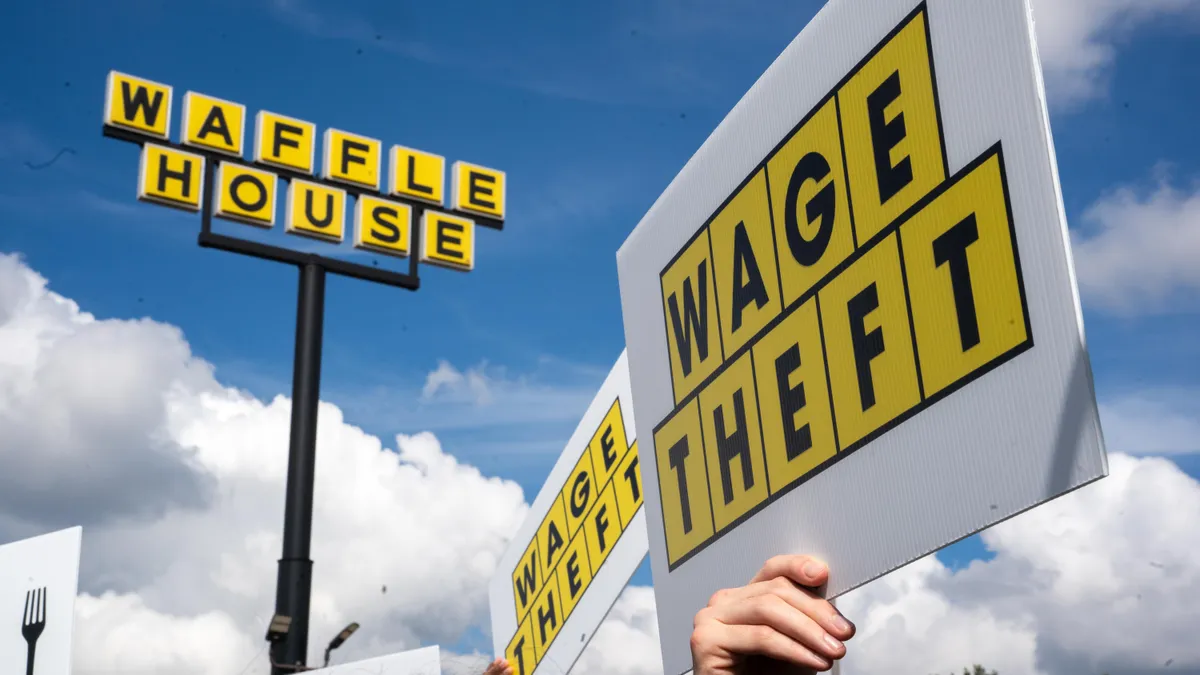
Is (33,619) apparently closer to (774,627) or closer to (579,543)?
(579,543)

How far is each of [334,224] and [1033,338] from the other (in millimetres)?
13504

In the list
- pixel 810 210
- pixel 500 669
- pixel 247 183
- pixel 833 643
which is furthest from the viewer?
pixel 247 183

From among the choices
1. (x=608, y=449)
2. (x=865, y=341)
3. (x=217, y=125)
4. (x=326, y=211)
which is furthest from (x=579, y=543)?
(x=217, y=125)

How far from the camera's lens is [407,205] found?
15.1 meters

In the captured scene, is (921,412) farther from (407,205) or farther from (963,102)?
(407,205)

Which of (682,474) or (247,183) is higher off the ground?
(247,183)

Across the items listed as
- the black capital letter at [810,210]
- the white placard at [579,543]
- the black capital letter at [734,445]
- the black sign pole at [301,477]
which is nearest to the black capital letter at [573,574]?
the white placard at [579,543]

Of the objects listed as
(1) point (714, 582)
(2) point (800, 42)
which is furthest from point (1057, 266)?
(1) point (714, 582)

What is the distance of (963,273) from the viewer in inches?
51.8

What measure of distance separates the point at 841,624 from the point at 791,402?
1.31ft

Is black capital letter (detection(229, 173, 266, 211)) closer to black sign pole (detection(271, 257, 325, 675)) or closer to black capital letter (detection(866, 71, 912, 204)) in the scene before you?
black sign pole (detection(271, 257, 325, 675))

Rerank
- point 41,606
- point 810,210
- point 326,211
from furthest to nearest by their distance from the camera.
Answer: point 326,211, point 41,606, point 810,210

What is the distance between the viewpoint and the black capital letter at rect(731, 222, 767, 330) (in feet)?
5.66

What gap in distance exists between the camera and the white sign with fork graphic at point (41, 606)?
3992mm
